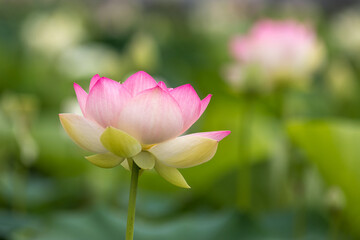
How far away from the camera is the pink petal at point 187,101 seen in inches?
20.4

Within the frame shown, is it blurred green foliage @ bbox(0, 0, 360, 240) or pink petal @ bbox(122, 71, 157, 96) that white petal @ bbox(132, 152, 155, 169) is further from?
blurred green foliage @ bbox(0, 0, 360, 240)

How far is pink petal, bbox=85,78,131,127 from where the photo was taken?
20.2 inches

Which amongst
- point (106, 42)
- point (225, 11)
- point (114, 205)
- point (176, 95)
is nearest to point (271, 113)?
point (114, 205)

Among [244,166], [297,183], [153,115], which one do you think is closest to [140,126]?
[153,115]

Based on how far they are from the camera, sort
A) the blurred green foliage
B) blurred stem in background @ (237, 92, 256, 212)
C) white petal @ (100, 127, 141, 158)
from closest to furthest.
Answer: white petal @ (100, 127, 141, 158)
the blurred green foliage
blurred stem in background @ (237, 92, 256, 212)

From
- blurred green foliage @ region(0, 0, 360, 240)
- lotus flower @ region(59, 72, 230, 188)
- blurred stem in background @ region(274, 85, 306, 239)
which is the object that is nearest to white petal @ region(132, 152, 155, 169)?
lotus flower @ region(59, 72, 230, 188)

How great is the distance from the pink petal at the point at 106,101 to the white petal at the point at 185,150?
0.15 feet

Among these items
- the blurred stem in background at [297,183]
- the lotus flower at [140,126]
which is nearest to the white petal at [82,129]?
the lotus flower at [140,126]

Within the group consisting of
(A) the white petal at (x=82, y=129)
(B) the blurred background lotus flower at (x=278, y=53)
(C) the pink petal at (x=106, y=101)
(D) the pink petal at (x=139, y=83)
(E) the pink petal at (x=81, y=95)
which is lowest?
(A) the white petal at (x=82, y=129)

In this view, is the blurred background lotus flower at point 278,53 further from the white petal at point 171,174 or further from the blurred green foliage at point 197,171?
the white petal at point 171,174

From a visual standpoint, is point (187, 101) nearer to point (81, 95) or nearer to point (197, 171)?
point (81, 95)

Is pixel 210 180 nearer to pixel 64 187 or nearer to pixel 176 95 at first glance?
pixel 64 187

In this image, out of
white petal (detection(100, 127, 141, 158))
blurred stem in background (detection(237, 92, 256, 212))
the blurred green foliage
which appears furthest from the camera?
blurred stem in background (detection(237, 92, 256, 212))

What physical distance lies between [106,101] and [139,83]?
0.04 metres
